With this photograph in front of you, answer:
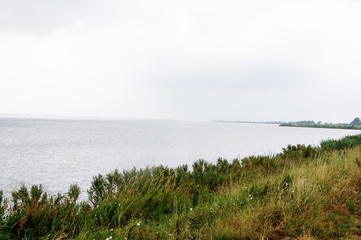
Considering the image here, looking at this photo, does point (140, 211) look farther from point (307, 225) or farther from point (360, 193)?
point (360, 193)

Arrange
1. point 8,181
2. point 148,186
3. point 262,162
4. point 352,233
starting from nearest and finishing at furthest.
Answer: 1. point 352,233
2. point 148,186
3. point 262,162
4. point 8,181

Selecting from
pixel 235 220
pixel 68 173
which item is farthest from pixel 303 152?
pixel 68 173

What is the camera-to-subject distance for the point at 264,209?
436 centimetres

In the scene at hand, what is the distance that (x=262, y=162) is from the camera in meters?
11.5

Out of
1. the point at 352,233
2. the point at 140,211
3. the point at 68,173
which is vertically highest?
the point at 352,233

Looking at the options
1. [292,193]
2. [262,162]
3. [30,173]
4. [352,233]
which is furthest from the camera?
[30,173]

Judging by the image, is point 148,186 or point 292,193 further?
point 148,186

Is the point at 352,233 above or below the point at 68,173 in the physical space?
above

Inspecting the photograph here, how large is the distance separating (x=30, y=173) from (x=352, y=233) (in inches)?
810

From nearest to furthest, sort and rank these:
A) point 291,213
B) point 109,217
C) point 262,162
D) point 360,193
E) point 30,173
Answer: point 291,213 < point 109,217 < point 360,193 < point 262,162 < point 30,173

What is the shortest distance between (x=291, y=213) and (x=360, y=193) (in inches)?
106

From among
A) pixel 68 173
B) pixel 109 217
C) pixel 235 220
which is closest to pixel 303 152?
pixel 235 220

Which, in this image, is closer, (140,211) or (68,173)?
(140,211)

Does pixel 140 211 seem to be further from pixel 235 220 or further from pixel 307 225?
pixel 307 225
